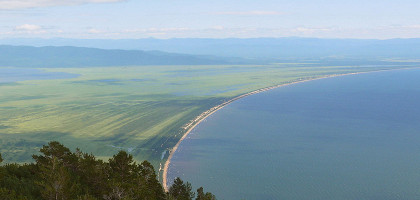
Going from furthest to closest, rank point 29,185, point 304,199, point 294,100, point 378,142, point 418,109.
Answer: point 294,100 < point 418,109 < point 378,142 < point 304,199 < point 29,185

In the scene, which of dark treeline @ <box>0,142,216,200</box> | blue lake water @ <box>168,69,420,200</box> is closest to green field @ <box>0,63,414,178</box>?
blue lake water @ <box>168,69,420,200</box>

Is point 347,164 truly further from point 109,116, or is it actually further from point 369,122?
point 109,116

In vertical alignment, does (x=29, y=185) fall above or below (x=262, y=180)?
above

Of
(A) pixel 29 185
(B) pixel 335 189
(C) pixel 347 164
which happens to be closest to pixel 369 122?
(C) pixel 347 164

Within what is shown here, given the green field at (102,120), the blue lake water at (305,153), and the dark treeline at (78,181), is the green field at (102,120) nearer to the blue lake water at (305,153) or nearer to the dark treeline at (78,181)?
the blue lake water at (305,153)

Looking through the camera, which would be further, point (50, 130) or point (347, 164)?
point (50, 130)

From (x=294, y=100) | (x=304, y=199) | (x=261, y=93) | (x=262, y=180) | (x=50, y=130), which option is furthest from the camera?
(x=261, y=93)

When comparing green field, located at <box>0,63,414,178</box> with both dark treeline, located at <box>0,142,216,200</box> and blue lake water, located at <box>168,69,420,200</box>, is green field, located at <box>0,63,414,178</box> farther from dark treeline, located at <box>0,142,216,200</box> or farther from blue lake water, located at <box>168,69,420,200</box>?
dark treeline, located at <box>0,142,216,200</box>
